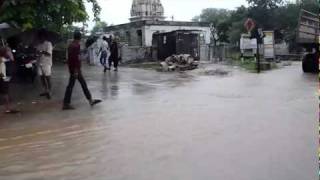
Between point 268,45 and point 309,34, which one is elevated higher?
point 309,34

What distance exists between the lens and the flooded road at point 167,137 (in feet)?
21.6

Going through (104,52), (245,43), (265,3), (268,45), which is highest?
(265,3)

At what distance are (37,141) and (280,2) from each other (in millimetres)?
54477

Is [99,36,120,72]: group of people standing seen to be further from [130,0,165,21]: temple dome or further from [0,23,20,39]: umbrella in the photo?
[130,0,165,21]: temple dome

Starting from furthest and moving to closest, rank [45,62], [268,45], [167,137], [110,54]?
[268,45]
[110,54]
[45,62]
[167,137]

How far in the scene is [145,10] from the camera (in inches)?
1896

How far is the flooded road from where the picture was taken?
21.6 ft

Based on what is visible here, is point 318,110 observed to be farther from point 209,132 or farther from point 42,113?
point 42,113

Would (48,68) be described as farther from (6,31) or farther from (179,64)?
(179,64)

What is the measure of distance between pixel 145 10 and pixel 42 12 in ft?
113

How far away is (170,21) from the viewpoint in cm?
4388

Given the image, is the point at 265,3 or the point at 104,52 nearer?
the point at 104,52

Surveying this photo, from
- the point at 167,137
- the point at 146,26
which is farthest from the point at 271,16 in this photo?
the point at 167,137

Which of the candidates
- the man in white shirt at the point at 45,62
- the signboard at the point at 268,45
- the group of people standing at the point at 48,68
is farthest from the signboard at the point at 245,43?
the man in white shirt at the point at 45,62
